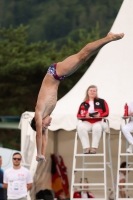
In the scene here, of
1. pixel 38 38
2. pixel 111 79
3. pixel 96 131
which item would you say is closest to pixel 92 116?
pixel 96 131

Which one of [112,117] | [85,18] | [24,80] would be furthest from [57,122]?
[85,18]

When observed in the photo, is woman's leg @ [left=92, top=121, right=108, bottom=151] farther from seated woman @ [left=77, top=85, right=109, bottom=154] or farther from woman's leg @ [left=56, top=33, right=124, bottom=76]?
woman's leg @ [left=56, top=33, right=124, bottom=76]

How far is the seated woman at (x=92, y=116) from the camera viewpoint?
38.9ft

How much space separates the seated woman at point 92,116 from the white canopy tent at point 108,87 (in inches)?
21.9

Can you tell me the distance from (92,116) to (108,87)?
66.0 inches

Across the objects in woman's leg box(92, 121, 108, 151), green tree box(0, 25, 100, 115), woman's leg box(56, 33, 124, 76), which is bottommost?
woman's leg box(92, 121, 108, 151)

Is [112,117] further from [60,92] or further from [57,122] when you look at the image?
[60,92]

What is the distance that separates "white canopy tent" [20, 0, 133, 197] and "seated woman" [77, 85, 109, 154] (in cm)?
56

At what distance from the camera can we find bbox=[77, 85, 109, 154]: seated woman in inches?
467

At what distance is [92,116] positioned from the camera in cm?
1188

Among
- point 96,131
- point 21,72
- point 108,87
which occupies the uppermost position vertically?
point 21,72

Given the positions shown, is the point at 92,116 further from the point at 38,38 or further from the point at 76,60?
the point at 38,38

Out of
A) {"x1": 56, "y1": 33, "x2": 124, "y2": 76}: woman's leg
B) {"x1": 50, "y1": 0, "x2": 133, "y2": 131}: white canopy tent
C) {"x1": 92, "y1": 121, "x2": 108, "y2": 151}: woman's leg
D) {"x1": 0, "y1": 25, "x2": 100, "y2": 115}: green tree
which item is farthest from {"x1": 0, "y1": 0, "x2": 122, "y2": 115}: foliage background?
{"x1": 56, "y1": 33, "x2": 124, "y2": 76}: woman's leg

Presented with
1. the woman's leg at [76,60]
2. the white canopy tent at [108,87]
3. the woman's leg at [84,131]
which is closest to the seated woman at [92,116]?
the woman's leg at [84,131]
